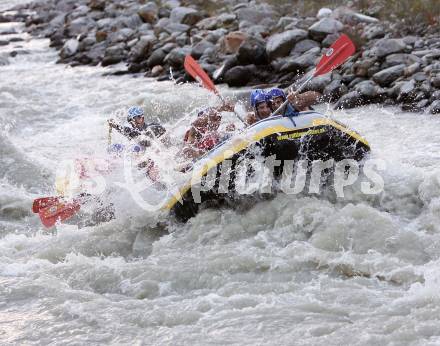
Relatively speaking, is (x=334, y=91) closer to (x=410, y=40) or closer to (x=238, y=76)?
(x=410, y=40)

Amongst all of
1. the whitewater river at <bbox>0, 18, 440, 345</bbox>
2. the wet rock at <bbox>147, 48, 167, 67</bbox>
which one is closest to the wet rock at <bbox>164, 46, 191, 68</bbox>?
the wet rock at <bbox>147, 48, 167, 67</bbox>

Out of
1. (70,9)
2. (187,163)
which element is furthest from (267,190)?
(70,9)

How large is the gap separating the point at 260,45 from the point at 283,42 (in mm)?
487

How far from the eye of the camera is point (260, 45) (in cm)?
1417

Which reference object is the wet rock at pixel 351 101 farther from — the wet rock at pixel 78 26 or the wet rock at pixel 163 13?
the wet rock at pixel 78 26

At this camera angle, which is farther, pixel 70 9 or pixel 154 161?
pixel 70 9

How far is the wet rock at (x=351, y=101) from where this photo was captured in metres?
11.6

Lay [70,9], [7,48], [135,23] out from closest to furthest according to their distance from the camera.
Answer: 1. [135,23]
2. [7,48]
3. [70,9]

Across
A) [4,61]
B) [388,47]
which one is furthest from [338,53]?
[4,61]

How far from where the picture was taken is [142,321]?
223 inches

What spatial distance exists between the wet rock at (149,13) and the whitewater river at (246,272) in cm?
1183

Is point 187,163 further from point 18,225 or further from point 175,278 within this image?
point 18,225

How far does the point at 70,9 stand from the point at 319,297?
23.1 metres

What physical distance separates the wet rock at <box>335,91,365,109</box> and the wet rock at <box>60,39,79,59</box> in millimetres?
10481
